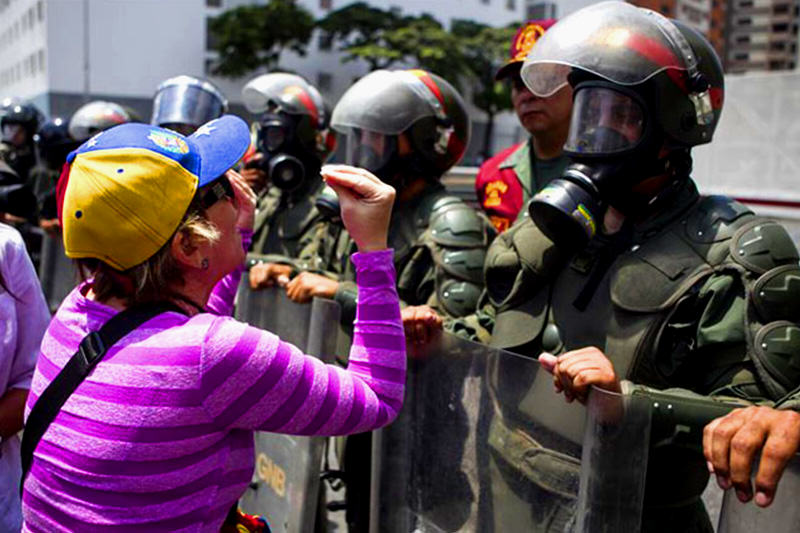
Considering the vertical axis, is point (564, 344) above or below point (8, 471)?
above

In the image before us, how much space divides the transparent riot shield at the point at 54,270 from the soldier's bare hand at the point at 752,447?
18.6 ft

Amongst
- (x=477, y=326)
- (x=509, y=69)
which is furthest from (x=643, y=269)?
(x=509, y=69)

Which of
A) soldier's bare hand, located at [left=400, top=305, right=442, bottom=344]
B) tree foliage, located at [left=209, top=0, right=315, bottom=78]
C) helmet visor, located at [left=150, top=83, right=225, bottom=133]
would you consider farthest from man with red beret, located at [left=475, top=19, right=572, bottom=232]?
tree foliage, located at [left=209, top=0, right=315, bottom=78]

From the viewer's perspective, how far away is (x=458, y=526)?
7.44 feet

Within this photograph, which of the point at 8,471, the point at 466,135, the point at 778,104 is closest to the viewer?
the point at 8,471

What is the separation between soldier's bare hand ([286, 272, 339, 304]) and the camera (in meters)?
3.07

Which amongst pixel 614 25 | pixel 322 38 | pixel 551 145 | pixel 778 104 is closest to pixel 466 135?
pixel 551 145

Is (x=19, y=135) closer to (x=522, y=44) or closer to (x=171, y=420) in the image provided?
(x=522, y=44)

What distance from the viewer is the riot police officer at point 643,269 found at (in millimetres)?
1798

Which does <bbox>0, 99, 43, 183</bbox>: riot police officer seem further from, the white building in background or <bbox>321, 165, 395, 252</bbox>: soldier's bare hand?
the white building in background

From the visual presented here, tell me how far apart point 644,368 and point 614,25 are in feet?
2.92

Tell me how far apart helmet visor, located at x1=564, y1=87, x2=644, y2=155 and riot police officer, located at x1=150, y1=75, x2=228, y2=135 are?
3324 millimetres

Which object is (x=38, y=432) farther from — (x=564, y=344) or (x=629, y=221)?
(x=629, y=221)

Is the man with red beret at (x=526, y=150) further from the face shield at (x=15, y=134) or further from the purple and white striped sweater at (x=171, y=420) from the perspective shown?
the face shield at (x=15, y=134)
